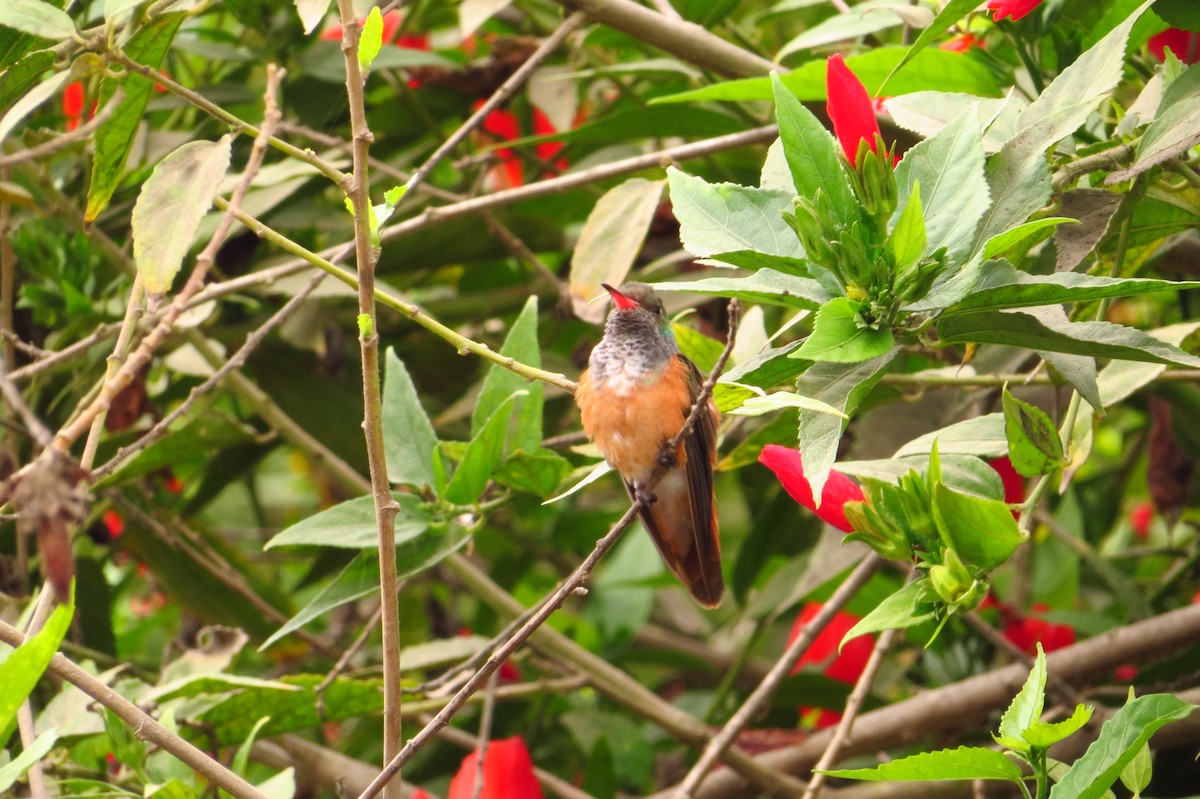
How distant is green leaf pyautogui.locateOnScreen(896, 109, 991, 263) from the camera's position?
1.13 metres

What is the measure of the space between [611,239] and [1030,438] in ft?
2.90

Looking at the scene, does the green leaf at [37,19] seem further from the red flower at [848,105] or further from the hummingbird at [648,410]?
the hummingbird at [648,410]

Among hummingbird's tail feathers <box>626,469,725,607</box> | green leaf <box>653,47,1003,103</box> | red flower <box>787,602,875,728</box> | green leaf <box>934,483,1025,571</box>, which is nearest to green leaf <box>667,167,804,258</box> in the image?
green leaf <box>934,483,1025,571</box>

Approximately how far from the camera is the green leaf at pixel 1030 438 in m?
1.25

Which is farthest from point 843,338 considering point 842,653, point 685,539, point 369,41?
point 842,653

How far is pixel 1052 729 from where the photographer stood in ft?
3.79

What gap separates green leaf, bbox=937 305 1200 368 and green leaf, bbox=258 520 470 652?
85 cm

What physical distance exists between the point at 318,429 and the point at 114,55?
135 cm

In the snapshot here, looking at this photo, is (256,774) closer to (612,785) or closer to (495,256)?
(612,785)

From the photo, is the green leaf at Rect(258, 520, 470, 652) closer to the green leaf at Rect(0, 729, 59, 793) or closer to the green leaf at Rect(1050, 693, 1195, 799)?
the green leaf at Rect(0, 729, 59, 793)

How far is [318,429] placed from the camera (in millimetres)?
2518

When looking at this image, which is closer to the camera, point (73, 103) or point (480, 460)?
point (480, 460)

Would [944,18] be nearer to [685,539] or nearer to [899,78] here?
[899,78]

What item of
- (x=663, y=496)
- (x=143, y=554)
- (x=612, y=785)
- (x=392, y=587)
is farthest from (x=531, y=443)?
(x=143, y=554)
